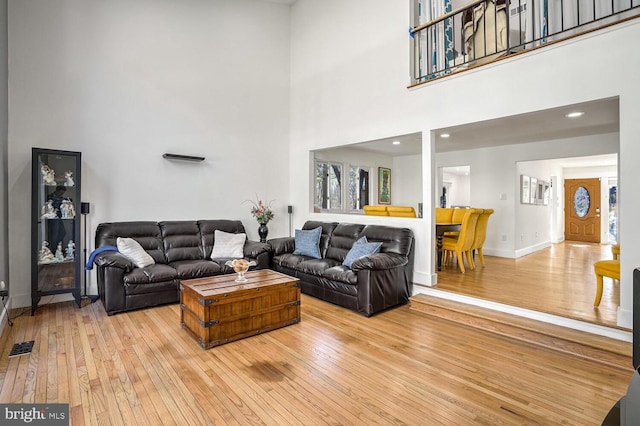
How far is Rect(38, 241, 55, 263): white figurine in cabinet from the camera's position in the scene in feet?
12.6

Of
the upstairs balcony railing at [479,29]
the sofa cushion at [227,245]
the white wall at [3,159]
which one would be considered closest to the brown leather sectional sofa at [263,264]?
the sofa cushion at [227,245]

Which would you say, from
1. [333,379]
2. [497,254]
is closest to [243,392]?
[333,379]

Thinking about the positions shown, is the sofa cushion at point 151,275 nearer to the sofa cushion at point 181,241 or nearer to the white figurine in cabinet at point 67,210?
the sofa cushion at point 181,241

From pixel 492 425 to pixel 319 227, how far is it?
3.64 meters

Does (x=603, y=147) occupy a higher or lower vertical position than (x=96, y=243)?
higher

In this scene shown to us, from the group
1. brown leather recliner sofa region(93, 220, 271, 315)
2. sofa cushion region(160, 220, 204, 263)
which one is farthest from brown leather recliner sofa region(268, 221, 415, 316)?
sofa cushion region(160, 220, 204, 263)

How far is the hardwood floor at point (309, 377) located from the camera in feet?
6.49

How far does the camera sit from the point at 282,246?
205 inches

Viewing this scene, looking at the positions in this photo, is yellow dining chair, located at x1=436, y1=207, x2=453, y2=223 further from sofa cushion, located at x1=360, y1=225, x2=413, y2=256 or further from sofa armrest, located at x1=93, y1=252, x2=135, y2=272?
sofa armrest, located at x1=93, y1=252, x2=135, y2=272

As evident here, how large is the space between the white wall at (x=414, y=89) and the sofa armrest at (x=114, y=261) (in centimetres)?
325

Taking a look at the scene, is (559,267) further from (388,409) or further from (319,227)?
(388,409)

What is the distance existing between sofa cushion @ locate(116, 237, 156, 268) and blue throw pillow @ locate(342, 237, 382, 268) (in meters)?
2.55

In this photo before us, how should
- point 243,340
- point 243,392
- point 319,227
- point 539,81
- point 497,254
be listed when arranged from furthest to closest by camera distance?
point 497,254 < point 319,227 < point 539,81 < point 243,340 < point 243,392

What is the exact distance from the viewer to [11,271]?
395 centimetres
